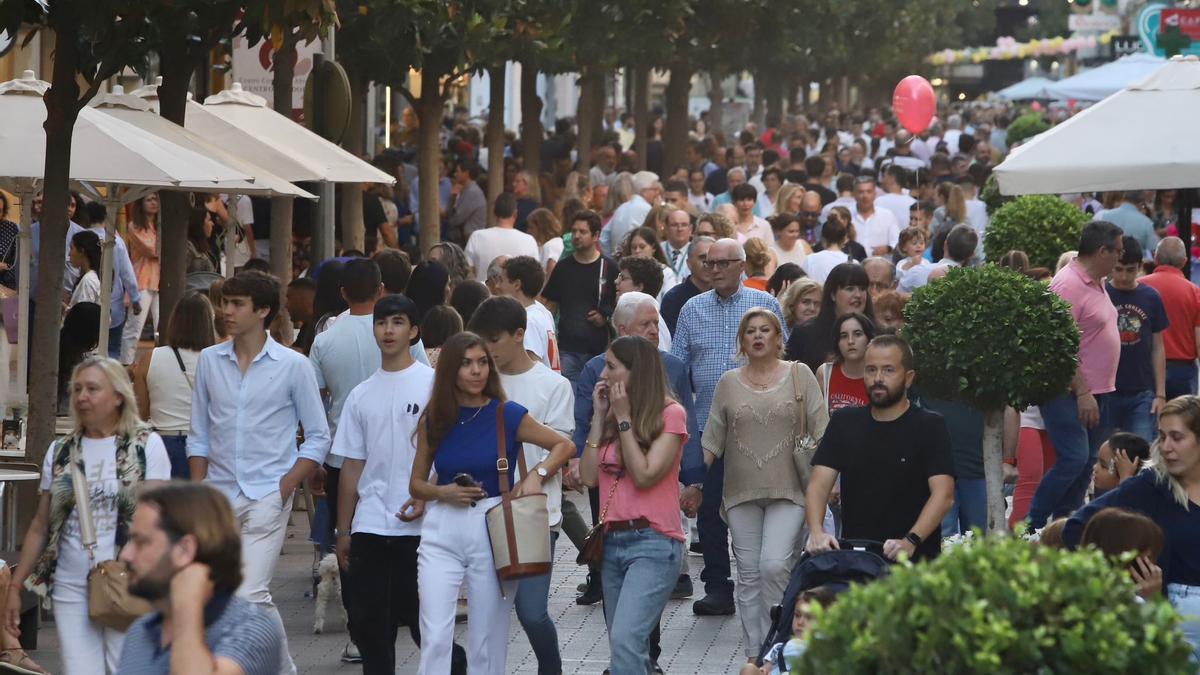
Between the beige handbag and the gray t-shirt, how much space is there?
13.5ft

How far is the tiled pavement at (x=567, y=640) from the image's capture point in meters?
9.18

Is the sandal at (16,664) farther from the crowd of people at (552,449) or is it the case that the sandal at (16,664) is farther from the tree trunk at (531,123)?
the tree trunk at (531,123)

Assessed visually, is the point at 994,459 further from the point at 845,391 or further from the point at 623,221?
the point at 623,221

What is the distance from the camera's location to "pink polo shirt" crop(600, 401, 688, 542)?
7.98m

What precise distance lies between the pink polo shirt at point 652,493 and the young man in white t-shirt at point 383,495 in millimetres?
748

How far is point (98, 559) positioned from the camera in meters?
7.12

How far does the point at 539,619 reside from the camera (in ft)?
26.2

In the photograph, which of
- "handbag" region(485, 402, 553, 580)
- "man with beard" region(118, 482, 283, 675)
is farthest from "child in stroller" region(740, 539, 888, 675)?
"man with beard" region(118, 482, 283, 675)

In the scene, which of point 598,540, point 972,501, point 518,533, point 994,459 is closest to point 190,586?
point 518,533

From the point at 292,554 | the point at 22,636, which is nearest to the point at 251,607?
the point at 22,636

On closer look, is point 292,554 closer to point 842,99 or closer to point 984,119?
point 984,119

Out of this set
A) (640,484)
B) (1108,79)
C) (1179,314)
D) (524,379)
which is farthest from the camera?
(1108,79)

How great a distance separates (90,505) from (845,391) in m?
3.67

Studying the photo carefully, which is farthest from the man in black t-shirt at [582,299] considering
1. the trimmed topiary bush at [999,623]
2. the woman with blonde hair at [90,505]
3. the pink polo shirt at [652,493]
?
the trimmed topiary bush at [999,623]
